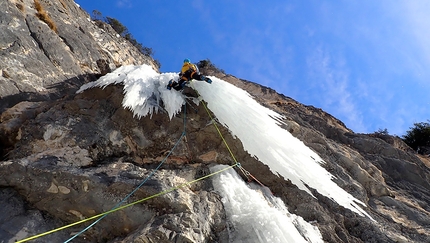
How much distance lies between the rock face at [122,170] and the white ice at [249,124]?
0.18 meters

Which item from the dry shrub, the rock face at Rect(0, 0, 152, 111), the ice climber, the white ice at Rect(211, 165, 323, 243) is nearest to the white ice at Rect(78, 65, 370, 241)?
the ice climber

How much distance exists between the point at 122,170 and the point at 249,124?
8.71 ft

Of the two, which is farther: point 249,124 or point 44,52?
point 44,52

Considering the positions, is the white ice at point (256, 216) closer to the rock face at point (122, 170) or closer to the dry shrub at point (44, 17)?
the rock face at point (122, 170)

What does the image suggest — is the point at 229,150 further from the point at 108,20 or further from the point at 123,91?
the point at 108,20

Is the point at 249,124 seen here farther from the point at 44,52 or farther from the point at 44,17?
the point at 44,17

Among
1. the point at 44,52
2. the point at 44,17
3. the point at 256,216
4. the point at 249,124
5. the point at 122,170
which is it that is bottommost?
the point at 122,170

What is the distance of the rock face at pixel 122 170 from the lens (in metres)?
4.80

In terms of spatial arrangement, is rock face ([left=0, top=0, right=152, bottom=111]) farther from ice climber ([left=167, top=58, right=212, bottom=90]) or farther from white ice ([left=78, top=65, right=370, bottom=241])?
ice climber ([left=167, top=58, right=212, bottom=90])

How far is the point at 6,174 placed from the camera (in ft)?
16.7

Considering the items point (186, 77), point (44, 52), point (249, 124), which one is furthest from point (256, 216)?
point (44, 52)

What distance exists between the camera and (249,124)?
22.3ft

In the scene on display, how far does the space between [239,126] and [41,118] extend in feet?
12.5

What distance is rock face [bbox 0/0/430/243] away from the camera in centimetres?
480
